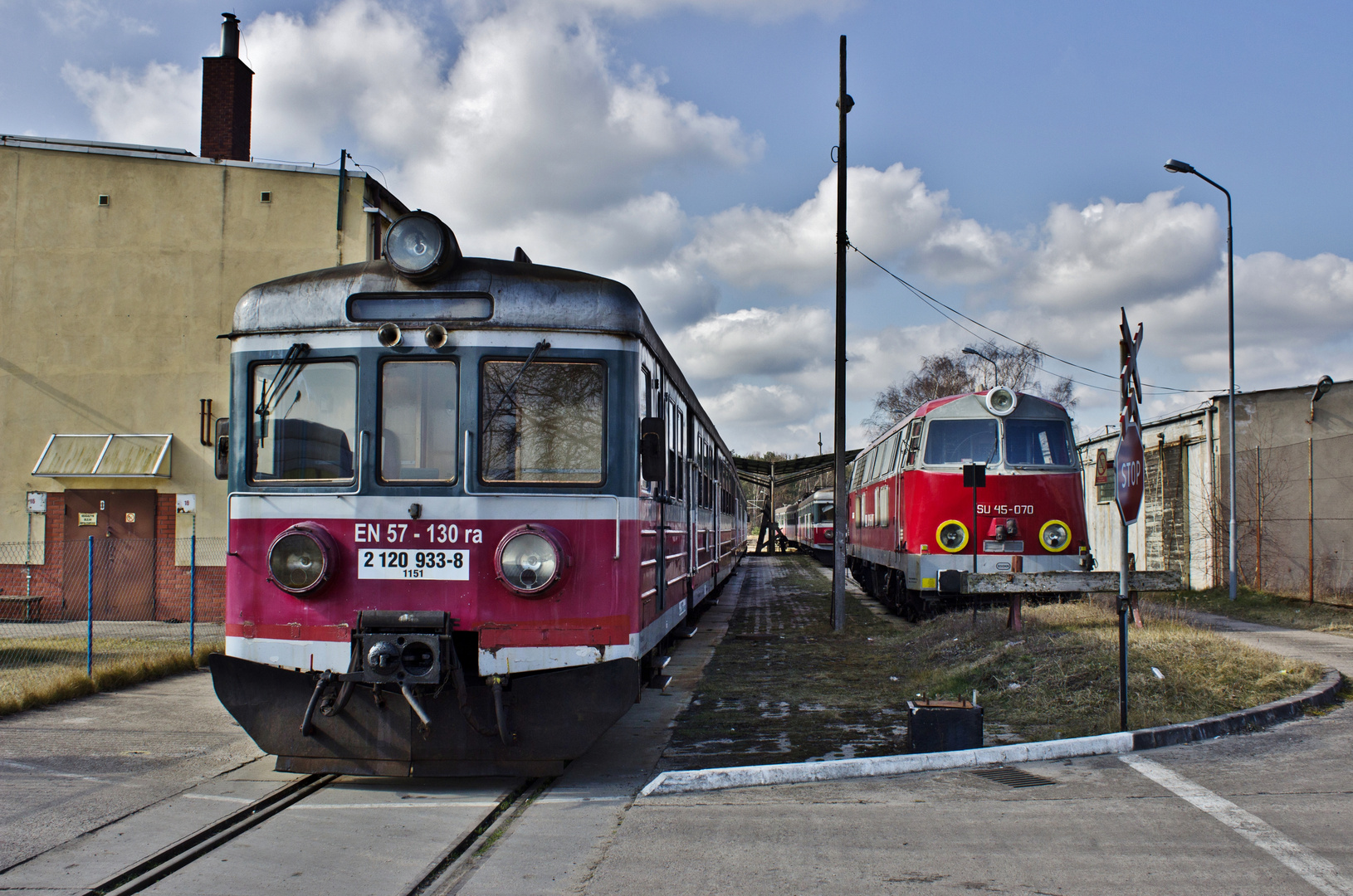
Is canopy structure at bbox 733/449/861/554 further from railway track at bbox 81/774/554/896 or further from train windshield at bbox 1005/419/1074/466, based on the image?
railway track at bbox 81/774/554/896

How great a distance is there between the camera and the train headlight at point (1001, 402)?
13844 mm

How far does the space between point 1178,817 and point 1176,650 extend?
4.70m

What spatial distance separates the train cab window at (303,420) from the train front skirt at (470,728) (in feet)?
3.79

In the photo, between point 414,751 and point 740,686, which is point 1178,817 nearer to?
point 414,751

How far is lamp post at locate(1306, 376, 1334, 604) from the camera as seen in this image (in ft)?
57.2

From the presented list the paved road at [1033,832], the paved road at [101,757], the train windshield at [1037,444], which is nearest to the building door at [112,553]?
the paved road at [101,757]

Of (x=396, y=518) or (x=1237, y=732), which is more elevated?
(x=396, y=518)

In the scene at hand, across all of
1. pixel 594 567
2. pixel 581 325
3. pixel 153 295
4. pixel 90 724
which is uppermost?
pixel 153 295

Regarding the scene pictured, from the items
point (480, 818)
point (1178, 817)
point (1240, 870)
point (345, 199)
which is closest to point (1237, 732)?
point (1178, 817)

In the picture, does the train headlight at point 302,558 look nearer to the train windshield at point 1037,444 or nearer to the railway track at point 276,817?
the railway track at point 276,817

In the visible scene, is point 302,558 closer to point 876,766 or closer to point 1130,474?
point 876,766

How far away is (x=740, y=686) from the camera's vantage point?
993cm

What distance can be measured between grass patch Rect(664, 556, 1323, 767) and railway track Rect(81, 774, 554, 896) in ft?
4.96

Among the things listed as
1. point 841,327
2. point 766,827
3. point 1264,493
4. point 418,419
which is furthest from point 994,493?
point 418,419
